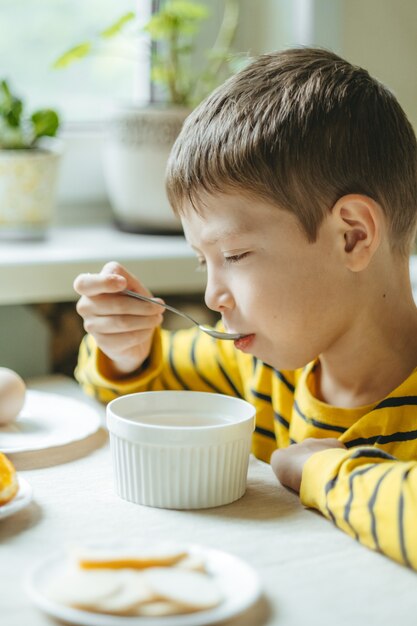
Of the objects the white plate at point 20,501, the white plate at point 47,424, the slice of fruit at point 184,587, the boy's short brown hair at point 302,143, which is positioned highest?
the boy's short brown hair at point 302,143

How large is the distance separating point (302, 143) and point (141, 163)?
59 centimetres

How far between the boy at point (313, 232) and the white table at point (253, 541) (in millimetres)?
60

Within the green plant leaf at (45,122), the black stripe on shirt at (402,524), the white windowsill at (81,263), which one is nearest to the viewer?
the black stripe on shirt at (402,524)

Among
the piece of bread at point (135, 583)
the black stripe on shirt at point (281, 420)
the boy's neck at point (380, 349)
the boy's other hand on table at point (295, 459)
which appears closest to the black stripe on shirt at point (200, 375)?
the black stripe on shirt at point (281, 420)

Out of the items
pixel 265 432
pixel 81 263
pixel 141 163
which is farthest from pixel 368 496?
pixel 141 163

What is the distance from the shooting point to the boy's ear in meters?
0.88

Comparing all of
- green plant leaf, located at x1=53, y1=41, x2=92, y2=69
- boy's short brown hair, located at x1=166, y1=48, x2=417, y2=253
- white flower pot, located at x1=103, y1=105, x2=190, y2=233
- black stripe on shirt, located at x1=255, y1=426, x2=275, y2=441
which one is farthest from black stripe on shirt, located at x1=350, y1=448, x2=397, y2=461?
green plant leaf, located at x1=53, y1=41, x2=92, y2=69

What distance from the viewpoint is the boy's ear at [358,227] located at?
0.88 m

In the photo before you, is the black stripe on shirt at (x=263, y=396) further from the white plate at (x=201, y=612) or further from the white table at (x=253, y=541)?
the white plate at (x=201, y=612)

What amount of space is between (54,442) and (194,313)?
0.57m

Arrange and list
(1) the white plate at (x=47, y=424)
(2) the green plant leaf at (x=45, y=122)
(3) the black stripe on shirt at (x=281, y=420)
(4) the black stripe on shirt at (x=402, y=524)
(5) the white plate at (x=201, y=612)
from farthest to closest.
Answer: (2) the green plant leaf at (x=45, y=122), (3) the black stripe on shirt at (x=281, y=420), (1) the white plate at (x=47, y=424), (4) the black stripe on shirt at (x=402, y=524), (5) the white plate at (x=201, y=612)

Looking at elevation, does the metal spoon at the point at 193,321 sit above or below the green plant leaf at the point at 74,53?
below

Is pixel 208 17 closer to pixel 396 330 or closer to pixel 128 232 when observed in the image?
pixel 128 232

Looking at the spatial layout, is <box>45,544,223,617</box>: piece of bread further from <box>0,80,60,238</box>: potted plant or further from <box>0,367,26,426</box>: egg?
<box>0,80,60,238</box>: potted plant
